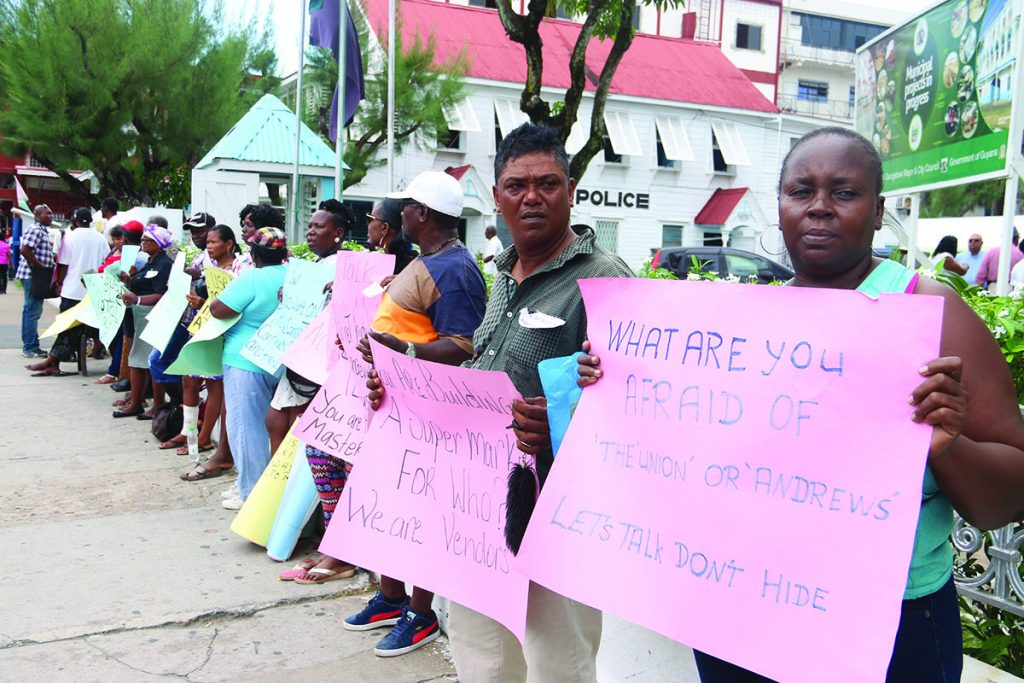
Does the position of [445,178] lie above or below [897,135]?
below

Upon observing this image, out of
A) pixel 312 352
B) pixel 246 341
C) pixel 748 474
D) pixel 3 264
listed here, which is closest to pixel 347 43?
pixel 246 341

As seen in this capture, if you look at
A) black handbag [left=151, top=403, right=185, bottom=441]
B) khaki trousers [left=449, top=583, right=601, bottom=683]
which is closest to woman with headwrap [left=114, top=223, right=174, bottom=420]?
black handbag [left=151, top=403, right=185, bottom=441]

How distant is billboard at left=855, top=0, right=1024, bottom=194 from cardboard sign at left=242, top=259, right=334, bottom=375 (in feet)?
14.4

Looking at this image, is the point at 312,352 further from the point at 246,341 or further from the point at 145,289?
the point at 145,289

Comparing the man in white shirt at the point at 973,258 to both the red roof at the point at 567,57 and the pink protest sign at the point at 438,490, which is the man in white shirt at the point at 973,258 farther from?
the red roof at the point at 567,57

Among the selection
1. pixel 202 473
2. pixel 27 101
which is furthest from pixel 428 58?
pixel 202 473

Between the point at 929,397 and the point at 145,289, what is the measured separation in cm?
824

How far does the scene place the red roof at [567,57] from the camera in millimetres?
27141

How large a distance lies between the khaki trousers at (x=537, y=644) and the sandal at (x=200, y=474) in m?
4.49

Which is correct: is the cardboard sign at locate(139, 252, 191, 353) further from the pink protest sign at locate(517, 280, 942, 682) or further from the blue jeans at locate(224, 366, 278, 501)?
the pink protest sign at locate(517, 280, 942, 682)

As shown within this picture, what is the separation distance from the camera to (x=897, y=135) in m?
8.36

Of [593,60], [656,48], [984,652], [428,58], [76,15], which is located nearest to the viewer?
[984,652]

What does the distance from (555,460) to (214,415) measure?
5781 mm

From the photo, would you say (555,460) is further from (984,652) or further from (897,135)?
(897,135)
